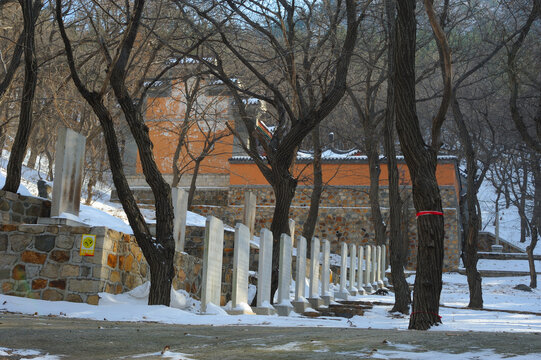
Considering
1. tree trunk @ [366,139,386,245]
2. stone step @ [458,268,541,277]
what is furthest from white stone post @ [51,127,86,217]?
stone step @ [458,268,541,277]

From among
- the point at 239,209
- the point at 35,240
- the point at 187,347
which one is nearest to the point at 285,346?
the point at 187,347

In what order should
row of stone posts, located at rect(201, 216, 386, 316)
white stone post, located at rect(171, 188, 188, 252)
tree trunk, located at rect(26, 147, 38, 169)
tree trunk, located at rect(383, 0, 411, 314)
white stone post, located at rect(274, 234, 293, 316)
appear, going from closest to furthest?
row of stone posts, located at rect(201, 216, 386, 316) < white stone post, located at rect(274, 234, 293, 316) < white stone post, located at rect(171, 188, 188, 252) < tree trunk, located at rect(383, 0, 411, 314) < tree trunk, located at rect(26, 147, 38, 169)

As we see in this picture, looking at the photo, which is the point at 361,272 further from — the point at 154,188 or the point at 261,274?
the point at 154,188

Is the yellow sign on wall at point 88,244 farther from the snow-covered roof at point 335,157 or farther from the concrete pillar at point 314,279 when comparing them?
the snow-covered roof at point 335,157

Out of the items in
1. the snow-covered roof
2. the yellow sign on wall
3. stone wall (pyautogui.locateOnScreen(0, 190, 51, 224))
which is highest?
the snow-covered roof

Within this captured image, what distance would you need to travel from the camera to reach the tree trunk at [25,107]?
424 inches

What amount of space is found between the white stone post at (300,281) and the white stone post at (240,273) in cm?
230

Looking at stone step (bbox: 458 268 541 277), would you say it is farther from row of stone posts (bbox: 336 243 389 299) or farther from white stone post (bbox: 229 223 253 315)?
white stone post (bbox: 229 223 253 315)

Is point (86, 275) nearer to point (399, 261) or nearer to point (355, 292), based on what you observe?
point (399, 261)

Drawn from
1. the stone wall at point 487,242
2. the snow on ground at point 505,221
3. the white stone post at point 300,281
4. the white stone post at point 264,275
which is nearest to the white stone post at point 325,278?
the white stone post at point 300,281

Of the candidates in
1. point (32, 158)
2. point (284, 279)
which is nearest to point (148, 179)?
point (284, 279)

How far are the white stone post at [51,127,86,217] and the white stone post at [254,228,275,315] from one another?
9.77ft

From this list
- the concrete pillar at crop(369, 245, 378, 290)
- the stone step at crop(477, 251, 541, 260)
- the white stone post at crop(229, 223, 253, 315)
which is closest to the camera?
the white stone post at crop(229, 223, 253, 315)

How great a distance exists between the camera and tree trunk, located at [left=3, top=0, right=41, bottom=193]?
1077 cm
